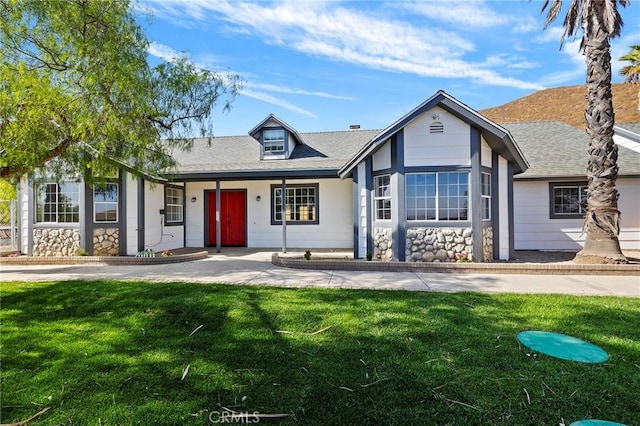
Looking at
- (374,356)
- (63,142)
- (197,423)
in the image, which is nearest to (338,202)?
(63,142)

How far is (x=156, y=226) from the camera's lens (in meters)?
11.5

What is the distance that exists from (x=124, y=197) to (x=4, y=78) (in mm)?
5669

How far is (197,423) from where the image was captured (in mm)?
2301

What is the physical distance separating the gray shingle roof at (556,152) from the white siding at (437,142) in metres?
4.38

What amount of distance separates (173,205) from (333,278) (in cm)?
855

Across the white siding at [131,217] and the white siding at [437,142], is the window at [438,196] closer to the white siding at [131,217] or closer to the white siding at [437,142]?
the white siding at [437,142]

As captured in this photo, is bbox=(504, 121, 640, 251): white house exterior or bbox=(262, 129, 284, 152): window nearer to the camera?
bbox=(504, 121, 640, 251): white house exterior

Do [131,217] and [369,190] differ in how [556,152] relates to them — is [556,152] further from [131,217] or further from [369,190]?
[131,217]

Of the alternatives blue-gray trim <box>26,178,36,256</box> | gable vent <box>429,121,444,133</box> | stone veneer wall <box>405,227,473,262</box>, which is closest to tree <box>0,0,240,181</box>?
blue-gray trim <box>26,178,36,256</box>

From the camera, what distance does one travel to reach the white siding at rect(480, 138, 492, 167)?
8.86m

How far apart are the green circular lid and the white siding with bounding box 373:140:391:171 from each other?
6.00m

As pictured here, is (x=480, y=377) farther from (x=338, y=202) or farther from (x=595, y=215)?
(x=338, y=202)

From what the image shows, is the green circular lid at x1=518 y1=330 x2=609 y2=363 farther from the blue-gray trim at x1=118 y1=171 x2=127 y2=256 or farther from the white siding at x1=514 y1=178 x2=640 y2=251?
the blue-gray trim at x1=118 y1=171 x2=127 y2=256

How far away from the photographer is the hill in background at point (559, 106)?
38.5m
